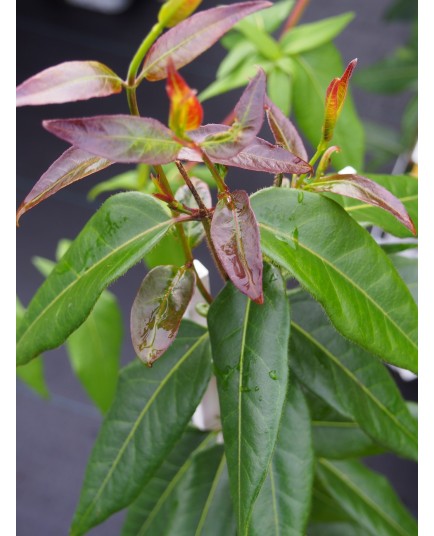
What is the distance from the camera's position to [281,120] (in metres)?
0.55

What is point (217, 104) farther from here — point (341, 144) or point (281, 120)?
point (281, 120)

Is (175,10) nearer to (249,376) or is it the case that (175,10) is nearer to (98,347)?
(249,376)

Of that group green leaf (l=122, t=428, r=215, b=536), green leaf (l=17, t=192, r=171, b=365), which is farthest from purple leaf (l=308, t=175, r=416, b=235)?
green leaf (l=122, t=428, r=215, b=536)

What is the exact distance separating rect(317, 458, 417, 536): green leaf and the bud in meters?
0.56

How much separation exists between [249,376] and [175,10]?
0.84 ft

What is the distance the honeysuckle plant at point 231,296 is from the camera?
42 centimetres

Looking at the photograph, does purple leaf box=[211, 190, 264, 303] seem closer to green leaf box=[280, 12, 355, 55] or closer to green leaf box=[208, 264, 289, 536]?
green leaf box=[208, 264, 289, 536]

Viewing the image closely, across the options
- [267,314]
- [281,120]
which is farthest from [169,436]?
[281,120]

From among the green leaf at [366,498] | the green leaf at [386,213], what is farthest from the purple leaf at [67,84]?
the green leaf at [366,498]

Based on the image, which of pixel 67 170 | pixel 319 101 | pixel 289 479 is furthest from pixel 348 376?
pixel 319 101

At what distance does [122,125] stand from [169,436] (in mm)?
321

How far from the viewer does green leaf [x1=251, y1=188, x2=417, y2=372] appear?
0.47 meters

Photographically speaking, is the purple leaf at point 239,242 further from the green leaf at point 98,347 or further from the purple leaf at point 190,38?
the green leaf at point 98,347

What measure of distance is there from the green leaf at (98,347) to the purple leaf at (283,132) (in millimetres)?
383
